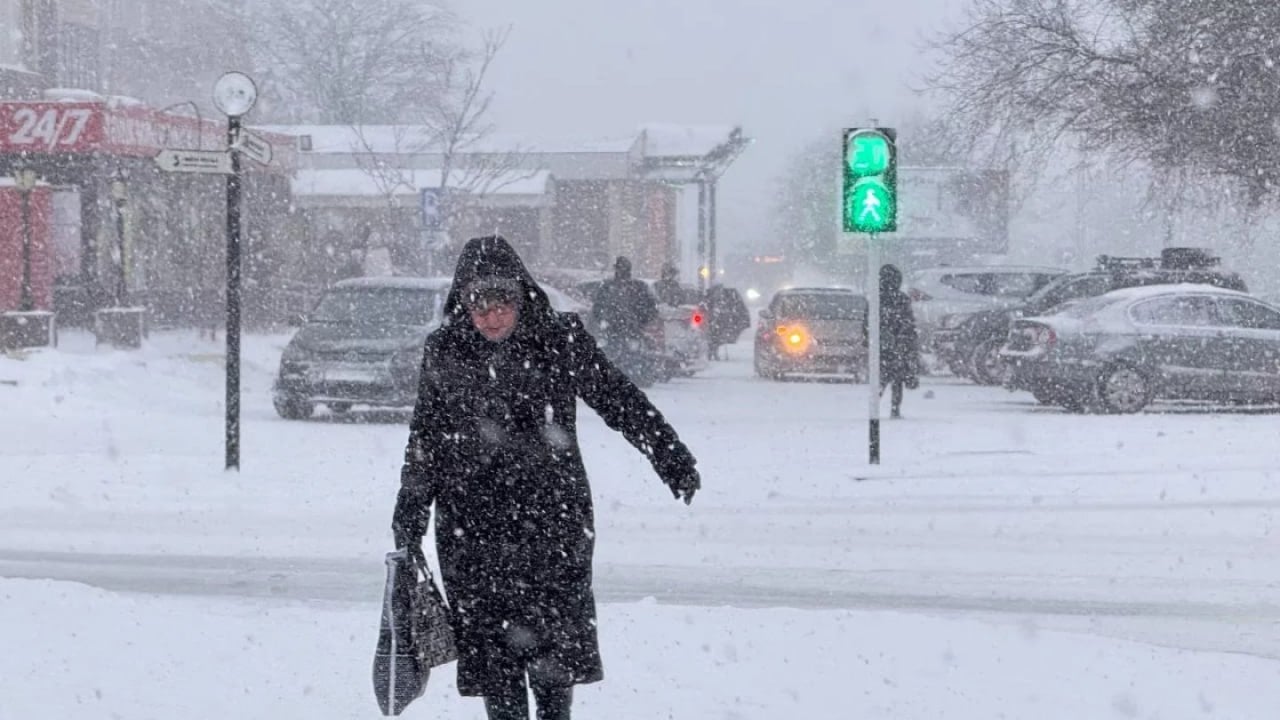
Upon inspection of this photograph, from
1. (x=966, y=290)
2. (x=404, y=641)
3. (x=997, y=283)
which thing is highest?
(x=997, y=283)

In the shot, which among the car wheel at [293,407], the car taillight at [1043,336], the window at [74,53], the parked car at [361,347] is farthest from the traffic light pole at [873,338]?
the window at [74,53]

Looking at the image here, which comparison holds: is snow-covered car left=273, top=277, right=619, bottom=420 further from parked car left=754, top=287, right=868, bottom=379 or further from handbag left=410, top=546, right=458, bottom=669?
handbag left=410, top=546, right=458, bottom=669

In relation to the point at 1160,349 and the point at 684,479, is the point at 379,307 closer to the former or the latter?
the point at 1160,349

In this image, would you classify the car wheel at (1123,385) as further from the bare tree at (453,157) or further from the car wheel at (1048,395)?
the bare tree at (453,157)

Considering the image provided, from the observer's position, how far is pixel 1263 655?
7629 millimetres

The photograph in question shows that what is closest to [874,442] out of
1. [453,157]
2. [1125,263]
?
[1125,263]

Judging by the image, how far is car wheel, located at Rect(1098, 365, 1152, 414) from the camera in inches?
829

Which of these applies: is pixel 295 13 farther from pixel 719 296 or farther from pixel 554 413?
pixel 554 413

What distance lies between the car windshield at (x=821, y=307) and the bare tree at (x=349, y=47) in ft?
133

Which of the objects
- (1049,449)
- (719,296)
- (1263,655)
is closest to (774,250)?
(719,296)

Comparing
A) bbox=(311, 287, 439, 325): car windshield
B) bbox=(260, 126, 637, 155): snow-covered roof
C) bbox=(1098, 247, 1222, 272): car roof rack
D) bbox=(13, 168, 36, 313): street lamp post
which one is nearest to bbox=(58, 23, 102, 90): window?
bbox=(260, 126, 637, 155): snow-covered roof

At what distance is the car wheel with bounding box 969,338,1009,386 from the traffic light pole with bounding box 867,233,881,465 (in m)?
11.8

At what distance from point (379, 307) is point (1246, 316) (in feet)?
33.8

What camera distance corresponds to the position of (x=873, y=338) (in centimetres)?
1502
